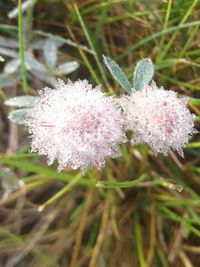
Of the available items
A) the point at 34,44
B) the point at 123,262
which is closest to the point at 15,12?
the point at 34,44

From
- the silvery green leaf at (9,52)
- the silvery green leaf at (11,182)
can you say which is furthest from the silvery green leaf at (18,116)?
the silvery green leaf at (9,52)

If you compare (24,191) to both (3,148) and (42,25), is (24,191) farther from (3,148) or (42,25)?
(42,25)

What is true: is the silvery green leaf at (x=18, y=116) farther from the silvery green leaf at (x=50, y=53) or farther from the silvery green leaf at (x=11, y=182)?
the silvery green leaf at (x=50, y=53)

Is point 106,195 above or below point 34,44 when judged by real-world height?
below

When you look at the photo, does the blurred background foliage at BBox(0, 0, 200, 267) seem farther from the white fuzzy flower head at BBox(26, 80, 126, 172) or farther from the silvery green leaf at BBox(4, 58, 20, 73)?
the white fuzzy flower head at BBox(26, 80, 126, 172)

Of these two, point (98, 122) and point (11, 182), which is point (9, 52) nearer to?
point (11, 182)

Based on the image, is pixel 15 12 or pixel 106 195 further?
pixel 106 195

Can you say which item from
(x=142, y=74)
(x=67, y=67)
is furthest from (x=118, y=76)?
(x=67, y=67)
